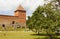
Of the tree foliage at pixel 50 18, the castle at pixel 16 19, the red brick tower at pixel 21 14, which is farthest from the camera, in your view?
the red brick tower at pixel 21 14

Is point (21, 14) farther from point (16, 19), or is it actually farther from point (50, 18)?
point (50, 18)

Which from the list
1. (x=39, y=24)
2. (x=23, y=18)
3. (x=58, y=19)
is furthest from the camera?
(x=23, y=18)

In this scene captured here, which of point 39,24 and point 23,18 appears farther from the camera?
point 23,18

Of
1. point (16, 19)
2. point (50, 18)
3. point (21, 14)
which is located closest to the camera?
point (50, 18)

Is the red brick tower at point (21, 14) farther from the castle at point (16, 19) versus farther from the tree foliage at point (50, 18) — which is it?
the tree foliage at point (50, 18)

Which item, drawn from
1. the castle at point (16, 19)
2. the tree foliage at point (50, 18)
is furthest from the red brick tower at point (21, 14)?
the tree foliage at point (50, 18)

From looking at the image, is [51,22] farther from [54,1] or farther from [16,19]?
[16,19]

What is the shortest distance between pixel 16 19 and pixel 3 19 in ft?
21.6

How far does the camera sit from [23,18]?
8869cm

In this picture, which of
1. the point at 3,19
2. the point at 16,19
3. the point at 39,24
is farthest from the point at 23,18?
the point at 39,24

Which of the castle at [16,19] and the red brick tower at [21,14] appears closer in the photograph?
the castle at [16,19]

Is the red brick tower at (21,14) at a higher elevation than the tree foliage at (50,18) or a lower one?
higher

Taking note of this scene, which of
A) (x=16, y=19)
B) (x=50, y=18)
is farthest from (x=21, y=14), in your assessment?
(x=50, y=18)

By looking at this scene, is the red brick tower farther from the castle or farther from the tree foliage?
the tree foliage
